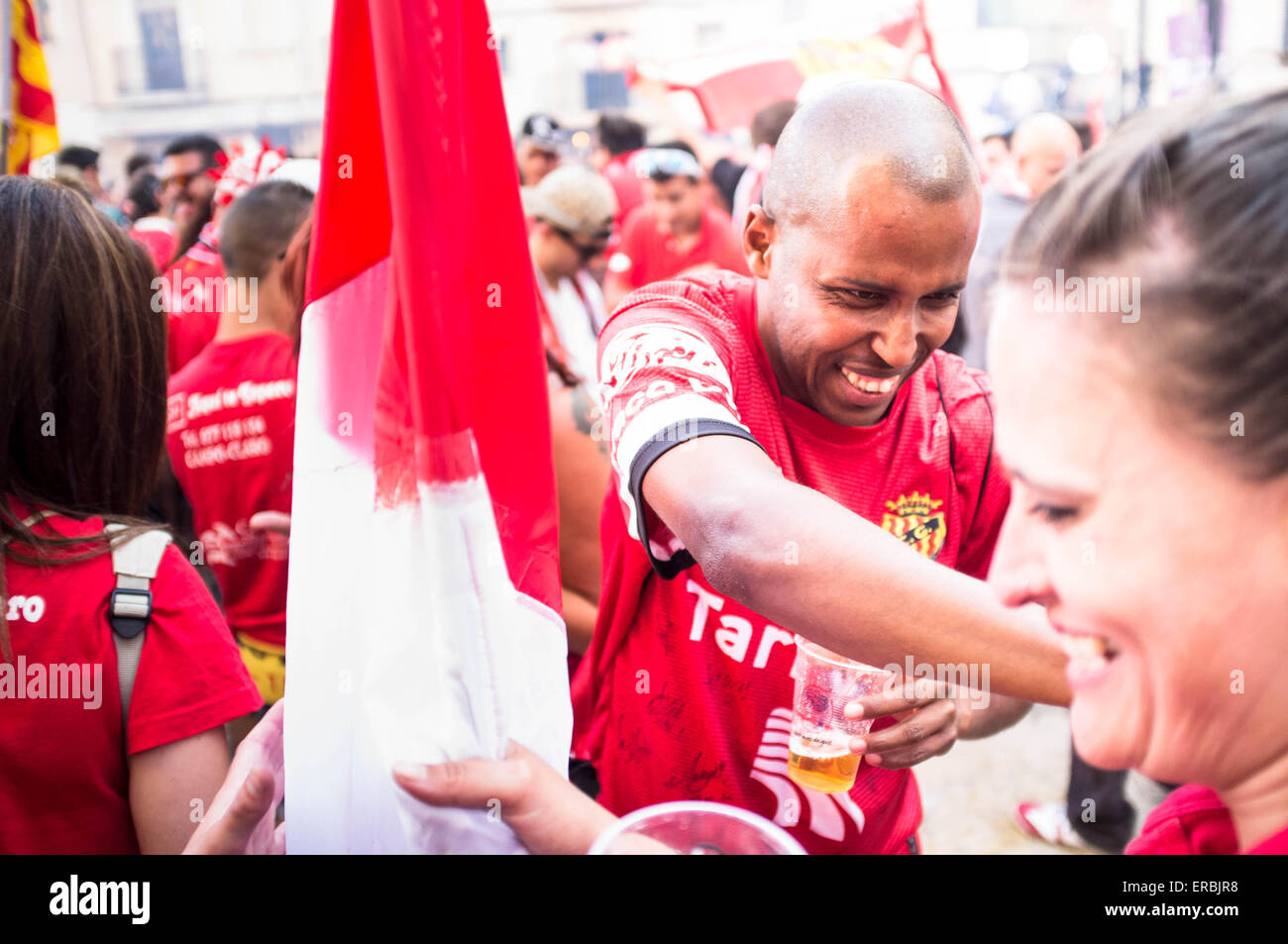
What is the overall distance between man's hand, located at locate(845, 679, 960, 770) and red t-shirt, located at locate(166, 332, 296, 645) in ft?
6.03

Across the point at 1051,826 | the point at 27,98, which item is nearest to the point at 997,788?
the point at 1051,826

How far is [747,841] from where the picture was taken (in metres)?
0.96

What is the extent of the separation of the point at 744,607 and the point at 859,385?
1.25 feet

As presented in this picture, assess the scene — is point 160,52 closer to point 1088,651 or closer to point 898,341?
point 898,341

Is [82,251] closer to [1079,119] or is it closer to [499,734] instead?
[499,734]

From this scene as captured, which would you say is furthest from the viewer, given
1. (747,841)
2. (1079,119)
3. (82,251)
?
(1079,119)

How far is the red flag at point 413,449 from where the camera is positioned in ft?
3.71

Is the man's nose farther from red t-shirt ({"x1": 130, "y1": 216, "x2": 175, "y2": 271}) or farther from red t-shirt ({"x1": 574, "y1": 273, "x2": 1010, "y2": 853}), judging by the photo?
red t-shirt ({"x1": 130, "y1": 216, "x2": 175, "y2": 271})

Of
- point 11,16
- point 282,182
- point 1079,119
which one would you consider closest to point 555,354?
point 282,182

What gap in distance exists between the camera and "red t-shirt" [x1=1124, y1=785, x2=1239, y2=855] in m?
0.90

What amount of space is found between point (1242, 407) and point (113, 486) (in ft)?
5.04

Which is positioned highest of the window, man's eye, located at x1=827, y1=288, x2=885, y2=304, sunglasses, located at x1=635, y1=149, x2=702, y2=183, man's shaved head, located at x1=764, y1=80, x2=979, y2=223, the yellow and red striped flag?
the window

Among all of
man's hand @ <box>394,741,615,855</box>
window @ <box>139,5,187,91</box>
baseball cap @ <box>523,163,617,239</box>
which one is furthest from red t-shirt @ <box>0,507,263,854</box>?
window @ <box>139,5,187,91</box>
